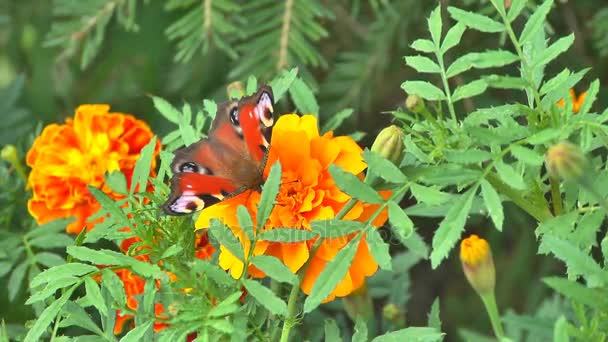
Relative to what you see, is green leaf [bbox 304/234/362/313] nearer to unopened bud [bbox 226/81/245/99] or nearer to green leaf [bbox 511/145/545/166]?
green leaf [bbox 511/145/545/166]

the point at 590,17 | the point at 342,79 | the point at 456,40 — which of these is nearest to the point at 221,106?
the point at 456,40

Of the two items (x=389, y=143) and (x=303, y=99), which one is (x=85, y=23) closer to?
(x=303, y=99)

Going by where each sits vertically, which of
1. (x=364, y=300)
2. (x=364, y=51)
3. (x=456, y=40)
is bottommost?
(x=364, y=300)

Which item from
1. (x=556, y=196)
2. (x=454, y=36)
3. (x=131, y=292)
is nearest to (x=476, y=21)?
(x=454, y=36)

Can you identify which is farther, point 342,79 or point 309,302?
point 342,79

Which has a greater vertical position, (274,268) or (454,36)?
(454,36)

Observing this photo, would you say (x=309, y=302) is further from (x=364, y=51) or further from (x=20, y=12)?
(x=20, y=12)
